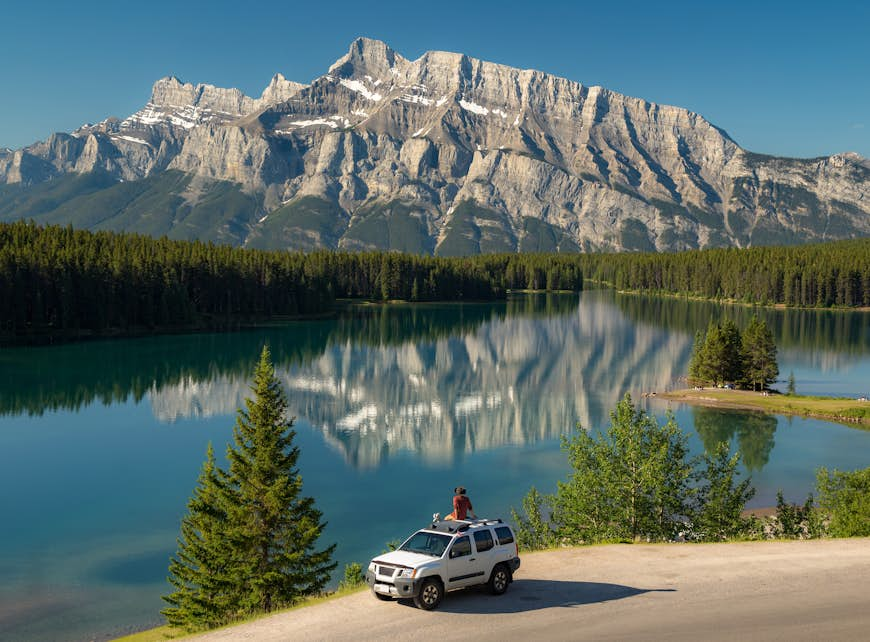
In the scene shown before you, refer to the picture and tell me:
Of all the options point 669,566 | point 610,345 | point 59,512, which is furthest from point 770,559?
point 610,345

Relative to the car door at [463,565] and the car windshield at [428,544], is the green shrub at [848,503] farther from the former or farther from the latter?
the car windshield at [428,544]

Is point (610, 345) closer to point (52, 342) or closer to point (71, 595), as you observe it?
point (52, 342)

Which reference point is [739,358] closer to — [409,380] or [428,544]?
[409,380]

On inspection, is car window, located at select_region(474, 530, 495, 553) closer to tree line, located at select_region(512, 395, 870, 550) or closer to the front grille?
the front grille

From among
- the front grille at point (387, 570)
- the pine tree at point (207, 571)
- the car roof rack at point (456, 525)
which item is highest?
the car roof rack at point (456, 525)

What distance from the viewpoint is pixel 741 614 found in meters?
27.6

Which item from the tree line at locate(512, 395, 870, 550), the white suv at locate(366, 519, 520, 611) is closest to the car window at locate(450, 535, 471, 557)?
the white suv at locate(366, 519, 520, 611)

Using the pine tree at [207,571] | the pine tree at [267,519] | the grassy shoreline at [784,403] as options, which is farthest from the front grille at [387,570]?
the grassy shoreline at [784,403]

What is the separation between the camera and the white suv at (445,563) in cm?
2783

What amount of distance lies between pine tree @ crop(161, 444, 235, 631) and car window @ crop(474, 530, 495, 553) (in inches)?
459

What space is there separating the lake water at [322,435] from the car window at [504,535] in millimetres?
21126

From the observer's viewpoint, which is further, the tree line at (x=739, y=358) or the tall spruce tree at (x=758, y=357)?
the tree line at (x=739, y=358)

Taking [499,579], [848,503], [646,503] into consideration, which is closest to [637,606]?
[499,579]

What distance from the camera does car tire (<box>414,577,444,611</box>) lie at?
27891 mm
